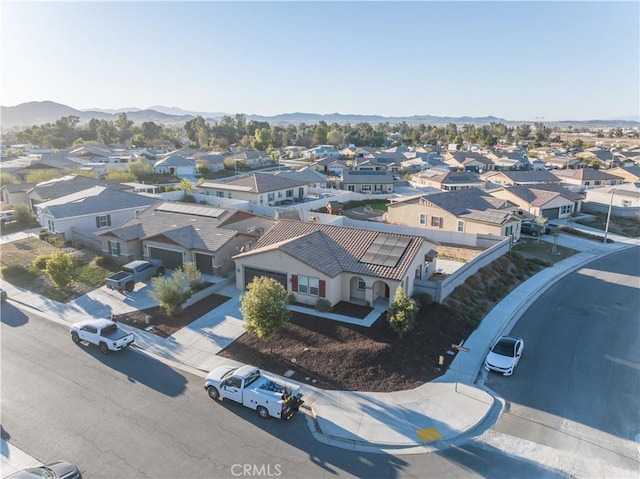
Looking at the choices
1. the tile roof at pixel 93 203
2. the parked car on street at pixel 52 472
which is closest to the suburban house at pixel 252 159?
the tile roof at pixel 93 203

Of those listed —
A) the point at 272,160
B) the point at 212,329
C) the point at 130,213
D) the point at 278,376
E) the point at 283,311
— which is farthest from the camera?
the point at 272,160

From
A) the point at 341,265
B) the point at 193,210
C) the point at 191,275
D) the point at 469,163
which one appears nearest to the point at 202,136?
the point at 469,163

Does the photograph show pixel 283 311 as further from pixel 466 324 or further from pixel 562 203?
pixel 562 203

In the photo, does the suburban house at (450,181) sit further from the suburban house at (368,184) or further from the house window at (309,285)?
the house window at (309,285)

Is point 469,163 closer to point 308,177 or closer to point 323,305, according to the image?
point 308,177

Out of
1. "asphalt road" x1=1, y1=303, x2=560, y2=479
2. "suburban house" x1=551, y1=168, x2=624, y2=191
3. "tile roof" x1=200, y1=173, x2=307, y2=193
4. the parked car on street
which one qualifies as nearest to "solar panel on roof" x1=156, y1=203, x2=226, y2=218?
"tile roof" x1=200, y1=173, x2=307, y2=193

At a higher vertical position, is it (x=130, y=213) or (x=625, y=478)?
(x=130, y=213)

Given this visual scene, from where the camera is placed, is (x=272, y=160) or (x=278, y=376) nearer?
(x=278, y=376)

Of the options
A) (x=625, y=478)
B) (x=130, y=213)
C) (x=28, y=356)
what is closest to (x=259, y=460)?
(x=625, y=478)
